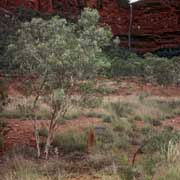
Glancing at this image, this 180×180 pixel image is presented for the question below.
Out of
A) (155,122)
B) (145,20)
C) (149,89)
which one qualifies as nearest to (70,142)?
(155,122)

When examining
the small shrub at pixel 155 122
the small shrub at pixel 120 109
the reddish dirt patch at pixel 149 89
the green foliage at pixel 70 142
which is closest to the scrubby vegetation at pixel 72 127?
the green foliage at pixel 70 142

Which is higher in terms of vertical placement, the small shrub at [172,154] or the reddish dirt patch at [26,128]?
the small shrub at [172,154]

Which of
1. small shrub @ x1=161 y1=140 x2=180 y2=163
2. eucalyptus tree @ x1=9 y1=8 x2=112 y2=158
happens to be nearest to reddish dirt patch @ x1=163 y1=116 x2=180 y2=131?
eucalyptus tree @ x1=9 y1=8 x2=112 y2=158

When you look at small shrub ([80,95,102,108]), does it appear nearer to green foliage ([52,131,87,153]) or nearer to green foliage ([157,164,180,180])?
green foliage ([52,131,87,153])

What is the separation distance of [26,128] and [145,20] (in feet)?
80.9

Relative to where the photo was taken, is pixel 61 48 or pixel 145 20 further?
pixel 145 20

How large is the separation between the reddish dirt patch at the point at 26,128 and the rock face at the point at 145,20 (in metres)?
20.8

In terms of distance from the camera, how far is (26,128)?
12.4 metres

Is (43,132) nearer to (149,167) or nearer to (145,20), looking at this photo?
(149,167)

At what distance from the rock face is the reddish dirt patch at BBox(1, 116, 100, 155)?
68.3 ft

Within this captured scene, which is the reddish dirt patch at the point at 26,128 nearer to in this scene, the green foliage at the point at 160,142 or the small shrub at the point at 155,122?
the small shrub at the point at 155,122

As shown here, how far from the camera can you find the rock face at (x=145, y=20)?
3501cm

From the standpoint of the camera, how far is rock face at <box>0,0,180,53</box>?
35.0m

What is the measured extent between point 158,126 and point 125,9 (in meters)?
22.7
